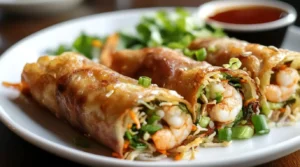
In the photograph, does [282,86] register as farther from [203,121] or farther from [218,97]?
[203,121]

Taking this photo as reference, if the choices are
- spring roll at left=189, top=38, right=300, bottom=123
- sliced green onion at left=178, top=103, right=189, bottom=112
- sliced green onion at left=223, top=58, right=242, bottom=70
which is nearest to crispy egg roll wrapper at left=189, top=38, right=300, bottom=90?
spring roll at left=189, top=38, right=300, bottom=123

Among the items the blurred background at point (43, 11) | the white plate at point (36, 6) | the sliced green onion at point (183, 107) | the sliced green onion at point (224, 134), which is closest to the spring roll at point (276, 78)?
the sliced green onion at point (224, 134)

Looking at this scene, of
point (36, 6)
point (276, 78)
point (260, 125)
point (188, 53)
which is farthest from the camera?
point (36, 6)

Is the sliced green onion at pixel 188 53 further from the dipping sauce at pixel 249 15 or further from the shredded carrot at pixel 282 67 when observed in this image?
the dipping sauce at pixel 249 15

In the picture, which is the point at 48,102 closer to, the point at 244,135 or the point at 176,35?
the point at 244,135

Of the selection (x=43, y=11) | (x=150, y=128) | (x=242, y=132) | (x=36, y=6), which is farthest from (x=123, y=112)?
(x=43, y=11)
